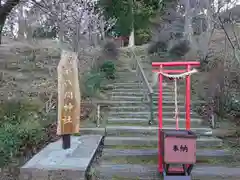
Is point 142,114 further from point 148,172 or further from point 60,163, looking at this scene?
point 60,163

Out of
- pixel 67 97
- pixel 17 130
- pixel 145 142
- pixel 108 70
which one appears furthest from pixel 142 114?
→ pixel 108 70

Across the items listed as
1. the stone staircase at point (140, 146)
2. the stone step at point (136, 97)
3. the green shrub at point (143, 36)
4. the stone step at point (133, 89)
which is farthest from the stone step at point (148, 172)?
the green shrub at point (143, 36)

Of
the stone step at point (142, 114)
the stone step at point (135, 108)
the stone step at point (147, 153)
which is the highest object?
the stone step at point (135, 108)

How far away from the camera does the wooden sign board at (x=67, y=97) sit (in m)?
5.05

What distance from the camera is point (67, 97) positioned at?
16.8ft

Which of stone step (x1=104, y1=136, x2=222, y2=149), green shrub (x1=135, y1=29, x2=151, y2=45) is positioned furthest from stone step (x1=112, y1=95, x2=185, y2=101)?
green shrub (x1=135, y1=29, x2=151, y2=45)

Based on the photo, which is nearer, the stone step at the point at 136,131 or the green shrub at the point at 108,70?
the stone step at the point at 136,131

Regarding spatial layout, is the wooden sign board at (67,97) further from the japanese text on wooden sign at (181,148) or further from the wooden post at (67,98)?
the japanese text on wooden sign at (181,148)

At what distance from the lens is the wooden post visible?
505 centimetres

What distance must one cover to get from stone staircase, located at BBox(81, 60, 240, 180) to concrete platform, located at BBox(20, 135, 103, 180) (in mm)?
300

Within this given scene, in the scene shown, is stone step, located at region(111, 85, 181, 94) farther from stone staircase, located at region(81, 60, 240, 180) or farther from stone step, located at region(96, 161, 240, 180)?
stone step, located at region(96, 161, 240, 180)

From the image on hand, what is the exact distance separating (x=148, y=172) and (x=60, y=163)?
4.74 ft

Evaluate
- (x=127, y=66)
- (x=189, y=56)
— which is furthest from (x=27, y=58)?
(x=189, y=56)

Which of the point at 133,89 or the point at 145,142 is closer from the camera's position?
the point at 145,142
